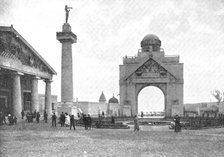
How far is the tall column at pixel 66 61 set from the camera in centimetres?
3250

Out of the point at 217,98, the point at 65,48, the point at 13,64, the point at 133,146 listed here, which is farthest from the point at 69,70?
the point at 217,98

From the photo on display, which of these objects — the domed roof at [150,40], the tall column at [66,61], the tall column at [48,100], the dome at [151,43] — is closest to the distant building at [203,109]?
the dome at [151,43]

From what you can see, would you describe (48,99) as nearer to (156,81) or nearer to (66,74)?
(66,74)

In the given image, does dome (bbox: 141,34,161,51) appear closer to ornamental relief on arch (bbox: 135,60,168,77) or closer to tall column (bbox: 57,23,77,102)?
ornamental relief on arch (bbox: 135,60,168,77)

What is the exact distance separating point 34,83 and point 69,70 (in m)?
4.23

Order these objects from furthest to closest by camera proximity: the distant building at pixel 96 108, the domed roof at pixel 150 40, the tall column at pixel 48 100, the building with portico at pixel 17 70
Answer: the domed roof at pixel 150 40, the distant building at pixel 96 108, the tall column at pixel 48 100, the building with portico at pixel 17 70

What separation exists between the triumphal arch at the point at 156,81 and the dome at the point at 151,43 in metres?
3.03

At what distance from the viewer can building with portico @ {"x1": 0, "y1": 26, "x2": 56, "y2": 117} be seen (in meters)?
27.7

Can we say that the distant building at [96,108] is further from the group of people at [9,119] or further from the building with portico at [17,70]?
the group of people at [9,119]

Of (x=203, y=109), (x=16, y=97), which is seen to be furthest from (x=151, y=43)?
(x=16, y=97)

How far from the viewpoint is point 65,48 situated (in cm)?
3266

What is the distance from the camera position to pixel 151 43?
177ft

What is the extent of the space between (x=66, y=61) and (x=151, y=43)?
24.6 m

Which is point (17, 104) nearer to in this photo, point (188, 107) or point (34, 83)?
point (34, 83)
